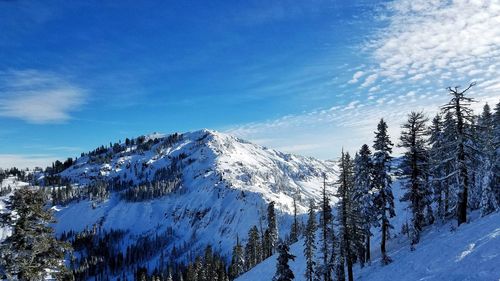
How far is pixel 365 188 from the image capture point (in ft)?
145

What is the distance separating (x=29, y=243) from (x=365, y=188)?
34396 mm

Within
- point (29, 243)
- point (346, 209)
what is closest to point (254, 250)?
point (346, 209)

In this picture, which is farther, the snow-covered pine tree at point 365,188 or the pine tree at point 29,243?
the snow-covered pine tree at point 365,188

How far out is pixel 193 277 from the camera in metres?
103

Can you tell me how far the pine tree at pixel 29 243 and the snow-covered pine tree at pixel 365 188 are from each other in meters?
32.1

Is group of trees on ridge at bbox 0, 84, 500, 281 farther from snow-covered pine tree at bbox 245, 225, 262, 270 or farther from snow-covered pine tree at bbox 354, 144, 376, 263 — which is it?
snow-covered pine tree at bbox 245, 225, 262, 270

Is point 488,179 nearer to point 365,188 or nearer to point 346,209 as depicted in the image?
point 365,188

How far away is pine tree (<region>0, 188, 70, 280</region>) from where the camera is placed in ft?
68.9

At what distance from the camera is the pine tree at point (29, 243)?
2102cm

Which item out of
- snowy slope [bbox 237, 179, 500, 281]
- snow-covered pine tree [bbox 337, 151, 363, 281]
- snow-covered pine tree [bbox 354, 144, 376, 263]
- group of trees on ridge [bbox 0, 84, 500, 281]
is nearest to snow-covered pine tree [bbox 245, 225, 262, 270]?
group of trees on ridge [bbox 0, 84, 500, 281]

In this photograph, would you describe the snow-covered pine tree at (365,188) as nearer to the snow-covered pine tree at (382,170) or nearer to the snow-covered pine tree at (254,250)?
the snow-covered pine tree at (382,170)

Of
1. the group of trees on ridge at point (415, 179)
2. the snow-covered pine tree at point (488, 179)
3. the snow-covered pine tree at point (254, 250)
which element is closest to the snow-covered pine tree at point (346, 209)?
the group of trees on ridge at point (415, 179)

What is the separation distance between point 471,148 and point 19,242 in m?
38.0

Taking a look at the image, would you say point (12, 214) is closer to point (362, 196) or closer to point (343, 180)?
point (343, 180)
